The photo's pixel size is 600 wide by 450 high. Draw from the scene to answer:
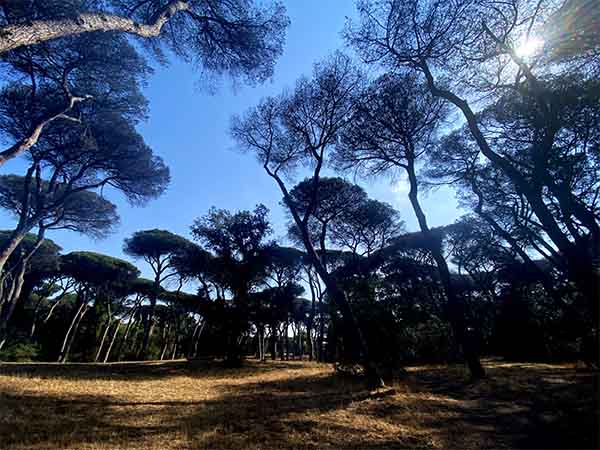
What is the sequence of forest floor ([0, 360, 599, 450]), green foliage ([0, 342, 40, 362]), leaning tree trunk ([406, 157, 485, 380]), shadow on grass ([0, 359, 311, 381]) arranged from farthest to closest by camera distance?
green foliage ([0, 342, 40, 362]) → shadow on grass ([0, 359, 311, 381]) → leaning tree trunk ([406, 157, 485, 380]) → forest floor ([0, 360, 599, 450])

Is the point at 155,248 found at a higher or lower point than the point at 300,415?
higher

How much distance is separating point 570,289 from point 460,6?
35.6ft

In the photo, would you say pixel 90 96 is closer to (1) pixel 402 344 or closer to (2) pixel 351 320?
(2) pixel 351 320

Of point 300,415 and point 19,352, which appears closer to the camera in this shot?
point 300,415

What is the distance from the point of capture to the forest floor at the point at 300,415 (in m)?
3.67

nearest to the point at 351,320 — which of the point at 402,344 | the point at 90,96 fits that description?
the point at 402,344

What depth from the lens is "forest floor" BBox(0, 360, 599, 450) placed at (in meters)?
3.67

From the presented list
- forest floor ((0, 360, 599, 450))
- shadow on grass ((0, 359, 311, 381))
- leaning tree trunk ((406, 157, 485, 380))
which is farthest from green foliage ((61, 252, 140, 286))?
leaning tree trunk ((406, 157, 485, 380))

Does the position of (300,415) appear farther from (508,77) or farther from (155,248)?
(155,248)

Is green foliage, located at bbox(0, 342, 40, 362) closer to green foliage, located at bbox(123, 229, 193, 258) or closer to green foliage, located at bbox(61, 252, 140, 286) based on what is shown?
green foliage, located at bbox(61, 252, 140, 286)

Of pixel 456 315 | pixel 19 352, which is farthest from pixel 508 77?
pixel 19 352

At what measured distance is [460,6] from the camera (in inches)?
285

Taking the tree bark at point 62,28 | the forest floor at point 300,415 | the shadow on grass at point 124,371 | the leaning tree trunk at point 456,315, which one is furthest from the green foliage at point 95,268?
the leaning tree trunk at point 456,315

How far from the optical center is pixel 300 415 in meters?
4.77
